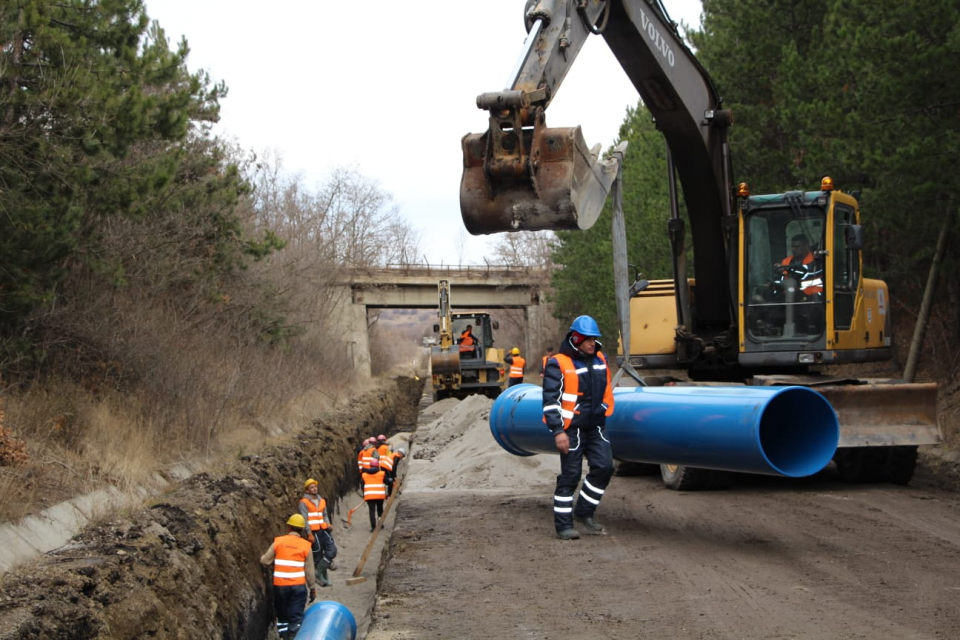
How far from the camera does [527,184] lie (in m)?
7.31

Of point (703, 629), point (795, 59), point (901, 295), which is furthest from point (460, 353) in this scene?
point (703, 629)

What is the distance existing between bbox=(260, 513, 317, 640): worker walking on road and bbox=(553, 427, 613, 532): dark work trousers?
3.67 meters

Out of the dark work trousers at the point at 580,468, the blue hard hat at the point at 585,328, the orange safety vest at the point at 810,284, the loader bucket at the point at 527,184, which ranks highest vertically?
the loader bucket at the point at 527,184

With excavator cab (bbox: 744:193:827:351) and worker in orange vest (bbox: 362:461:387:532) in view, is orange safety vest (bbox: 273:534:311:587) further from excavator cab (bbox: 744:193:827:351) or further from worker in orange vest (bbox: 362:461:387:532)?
worker in orange vest (bbox: 362:461:387:532)

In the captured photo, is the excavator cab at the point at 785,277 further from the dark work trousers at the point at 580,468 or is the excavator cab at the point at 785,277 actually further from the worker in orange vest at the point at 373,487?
the worker in orange vest at the point at 373,487

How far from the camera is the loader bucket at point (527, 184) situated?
722 cm

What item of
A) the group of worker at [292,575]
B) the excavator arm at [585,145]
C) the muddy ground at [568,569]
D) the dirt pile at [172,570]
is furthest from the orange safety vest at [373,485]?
the excavator arm at [585,145]

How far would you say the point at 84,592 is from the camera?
7.57 m

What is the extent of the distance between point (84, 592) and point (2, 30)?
19.3 ft

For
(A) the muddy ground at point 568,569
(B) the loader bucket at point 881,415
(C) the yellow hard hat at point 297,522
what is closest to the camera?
(A) the muddy ground at point 568,569

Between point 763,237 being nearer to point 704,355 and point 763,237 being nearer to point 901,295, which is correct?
point 704,355

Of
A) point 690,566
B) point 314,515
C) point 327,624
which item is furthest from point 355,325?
point 690,566

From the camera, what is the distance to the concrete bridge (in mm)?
47031

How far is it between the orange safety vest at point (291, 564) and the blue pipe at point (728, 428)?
13.1 feet
